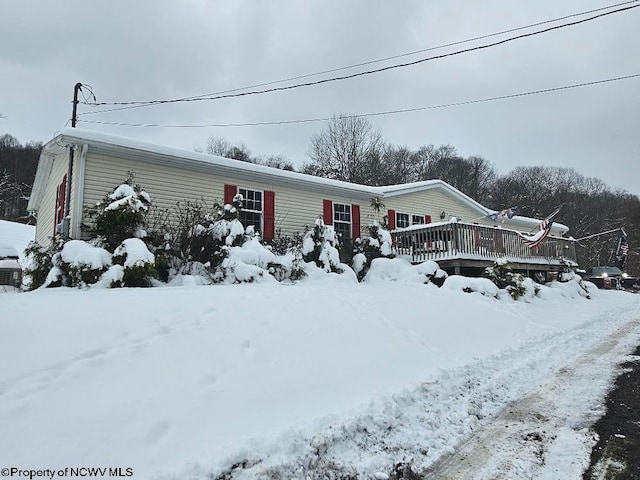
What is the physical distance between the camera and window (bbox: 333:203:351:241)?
1430 centimetres

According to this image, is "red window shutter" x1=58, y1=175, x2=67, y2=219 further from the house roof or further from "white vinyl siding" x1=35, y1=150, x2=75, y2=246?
the house roof

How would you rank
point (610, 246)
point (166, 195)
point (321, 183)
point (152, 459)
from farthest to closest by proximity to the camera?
1. point (610, 246)
2. point (321, 183)
3. point (166, 195)
4. point (152, 459)

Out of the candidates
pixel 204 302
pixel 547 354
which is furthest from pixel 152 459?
pixel 547 354

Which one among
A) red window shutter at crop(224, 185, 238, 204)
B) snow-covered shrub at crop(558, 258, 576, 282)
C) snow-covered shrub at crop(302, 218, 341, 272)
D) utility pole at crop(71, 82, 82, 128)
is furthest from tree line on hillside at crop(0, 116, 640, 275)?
snow-covered shrub at crop(302, 218, 341, 272)

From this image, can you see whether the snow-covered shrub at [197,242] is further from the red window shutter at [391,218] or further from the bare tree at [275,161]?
the bare tree at [275,161]

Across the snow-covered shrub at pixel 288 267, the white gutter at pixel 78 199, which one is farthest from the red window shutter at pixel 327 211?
the white gutter at pixel 78 199

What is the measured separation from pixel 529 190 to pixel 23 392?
5055 cm

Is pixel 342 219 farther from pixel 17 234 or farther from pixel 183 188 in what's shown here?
pixel 17 234

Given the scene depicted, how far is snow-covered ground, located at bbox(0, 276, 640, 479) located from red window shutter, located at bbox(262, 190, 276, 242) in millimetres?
5945

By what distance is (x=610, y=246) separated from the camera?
1622 inches

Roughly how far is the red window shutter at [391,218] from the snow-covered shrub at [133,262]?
9874 mm

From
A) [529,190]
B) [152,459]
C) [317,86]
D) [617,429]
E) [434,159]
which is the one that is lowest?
[617,429]

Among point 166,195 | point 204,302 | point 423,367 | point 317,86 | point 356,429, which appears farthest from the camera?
point 317,86

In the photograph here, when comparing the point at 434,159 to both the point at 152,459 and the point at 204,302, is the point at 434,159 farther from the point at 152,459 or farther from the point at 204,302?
the point at 152,459
